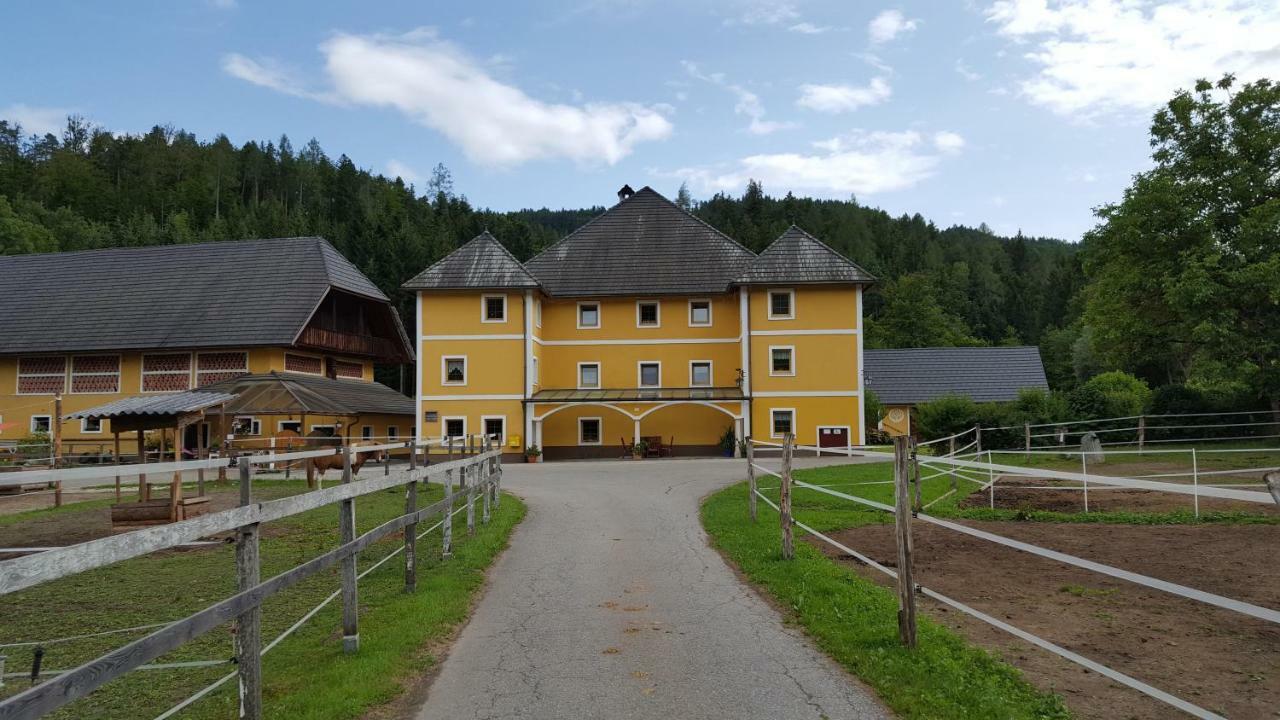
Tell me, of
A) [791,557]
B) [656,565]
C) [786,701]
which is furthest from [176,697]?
[791,557]

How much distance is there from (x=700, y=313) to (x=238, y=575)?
31.6 m

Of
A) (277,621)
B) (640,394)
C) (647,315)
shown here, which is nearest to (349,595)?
(277,621)

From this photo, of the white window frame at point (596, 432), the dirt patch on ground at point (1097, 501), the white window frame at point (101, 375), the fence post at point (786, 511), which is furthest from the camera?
the white window frame at point (101, 375)

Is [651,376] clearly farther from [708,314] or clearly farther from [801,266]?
[801,266]

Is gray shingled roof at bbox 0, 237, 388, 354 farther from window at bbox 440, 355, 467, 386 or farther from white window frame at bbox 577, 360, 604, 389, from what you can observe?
white window frame at bbox 577, 360, 604, 389

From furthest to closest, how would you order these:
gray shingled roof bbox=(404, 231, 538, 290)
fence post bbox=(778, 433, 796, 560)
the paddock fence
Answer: gray shingled roof bbox=(404, 231, 538, 290) < fence post bbox=(778, 433, 796, 560) < the paddock fence

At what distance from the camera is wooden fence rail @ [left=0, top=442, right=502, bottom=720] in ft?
8.01

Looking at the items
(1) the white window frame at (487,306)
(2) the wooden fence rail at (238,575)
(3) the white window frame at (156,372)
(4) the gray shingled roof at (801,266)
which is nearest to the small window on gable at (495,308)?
(1) the white window frame at (487,306)

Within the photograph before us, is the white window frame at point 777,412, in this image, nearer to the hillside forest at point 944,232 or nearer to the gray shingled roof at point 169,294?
the hillside forest at point 944,232

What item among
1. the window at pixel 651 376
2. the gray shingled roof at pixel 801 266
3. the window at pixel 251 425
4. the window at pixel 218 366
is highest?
the gray shingled roof at pixel 801 266

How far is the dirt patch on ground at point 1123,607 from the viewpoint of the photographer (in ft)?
16.3

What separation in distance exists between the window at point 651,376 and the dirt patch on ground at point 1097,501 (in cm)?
1802

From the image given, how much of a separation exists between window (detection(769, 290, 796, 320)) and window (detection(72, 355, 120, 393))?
28873mm

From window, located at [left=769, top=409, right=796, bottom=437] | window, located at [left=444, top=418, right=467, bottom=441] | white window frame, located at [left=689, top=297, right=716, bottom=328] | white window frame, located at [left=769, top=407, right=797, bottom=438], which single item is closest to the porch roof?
white window frame, located at [left=769, top=407, right=797, bottom=438]
